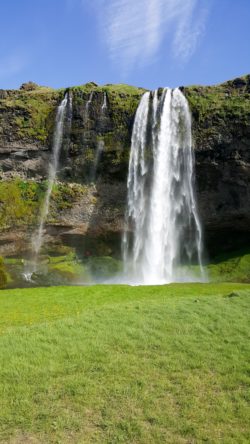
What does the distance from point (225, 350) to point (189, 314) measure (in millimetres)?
4321

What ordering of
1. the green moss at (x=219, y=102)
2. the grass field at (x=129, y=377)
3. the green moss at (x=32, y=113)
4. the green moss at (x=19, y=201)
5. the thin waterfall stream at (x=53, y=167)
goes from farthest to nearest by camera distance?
the green moss at (x=32, y=113) < the thin waterfall stream at (x=53, y=167) < the green moss at (x=19, y=201) < the green moss at (x=219, y=102) < the grass field at (x=129, y=377)

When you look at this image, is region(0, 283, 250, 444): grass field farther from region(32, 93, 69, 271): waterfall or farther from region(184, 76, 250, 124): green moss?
region(184, 76, 250, 124): green moss

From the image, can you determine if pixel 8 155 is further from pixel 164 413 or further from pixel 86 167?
pixel 164 413

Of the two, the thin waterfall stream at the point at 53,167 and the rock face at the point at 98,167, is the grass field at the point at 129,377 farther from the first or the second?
the thin waterfall stream at the point at 53,167

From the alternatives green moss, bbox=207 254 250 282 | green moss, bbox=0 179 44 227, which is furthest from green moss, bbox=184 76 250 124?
green moss, bbox=0 179 44 227

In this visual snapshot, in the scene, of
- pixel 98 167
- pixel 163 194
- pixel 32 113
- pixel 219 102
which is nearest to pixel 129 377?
pixel 163 194

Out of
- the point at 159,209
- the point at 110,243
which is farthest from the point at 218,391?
the point at 110,243

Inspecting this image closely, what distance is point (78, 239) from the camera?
53656mm

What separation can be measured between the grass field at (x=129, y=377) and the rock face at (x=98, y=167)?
31.4 m

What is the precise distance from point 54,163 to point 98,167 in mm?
6333

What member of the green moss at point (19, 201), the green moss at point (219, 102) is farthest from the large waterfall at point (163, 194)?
the green moss at point (19, 201)

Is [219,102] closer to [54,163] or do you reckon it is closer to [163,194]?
[163,194]

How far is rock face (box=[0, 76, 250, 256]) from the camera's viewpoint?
49188 mm

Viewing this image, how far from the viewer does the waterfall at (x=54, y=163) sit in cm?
5309
